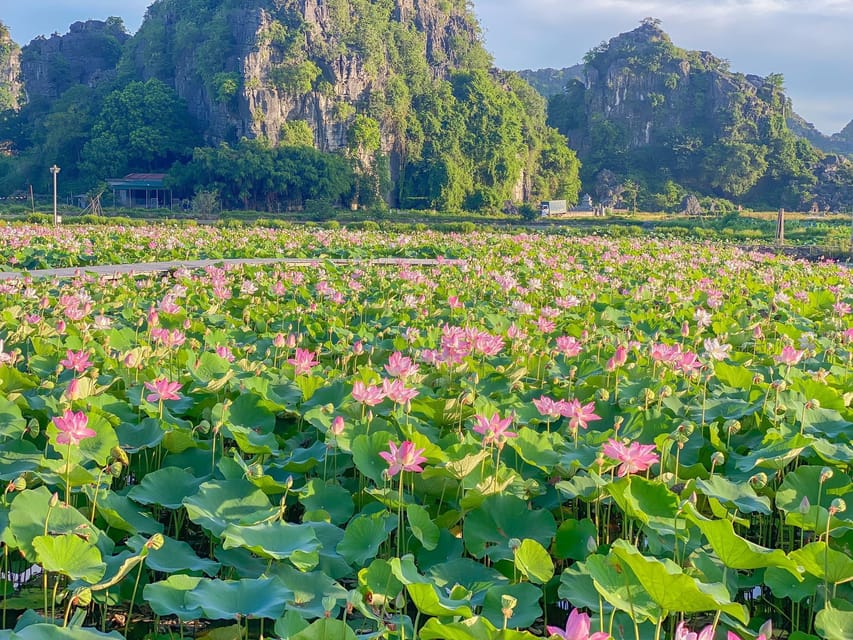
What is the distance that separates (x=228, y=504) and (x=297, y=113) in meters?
50.0

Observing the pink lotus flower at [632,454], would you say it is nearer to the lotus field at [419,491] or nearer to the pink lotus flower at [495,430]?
the lotus field at [419,491]

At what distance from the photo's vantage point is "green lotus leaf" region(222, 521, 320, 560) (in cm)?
164

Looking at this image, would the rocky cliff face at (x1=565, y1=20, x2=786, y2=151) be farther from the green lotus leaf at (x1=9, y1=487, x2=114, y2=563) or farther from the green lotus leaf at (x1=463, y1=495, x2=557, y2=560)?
the green lotus leaf at (x1=9, y1=487, x2=114, y2=563)

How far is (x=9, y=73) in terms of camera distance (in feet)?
303

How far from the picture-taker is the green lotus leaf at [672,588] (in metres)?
1.26

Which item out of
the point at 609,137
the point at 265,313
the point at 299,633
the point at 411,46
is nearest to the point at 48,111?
the point at 411,46

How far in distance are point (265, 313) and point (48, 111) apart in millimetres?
68684

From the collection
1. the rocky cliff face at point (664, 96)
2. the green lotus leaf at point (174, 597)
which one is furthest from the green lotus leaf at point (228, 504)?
the rocky cliff face at point (664, 96)

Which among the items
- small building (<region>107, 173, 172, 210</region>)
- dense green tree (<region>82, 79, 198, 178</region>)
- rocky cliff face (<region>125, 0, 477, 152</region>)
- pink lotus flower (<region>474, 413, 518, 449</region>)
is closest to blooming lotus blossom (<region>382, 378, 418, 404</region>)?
→ pink lotus flower (<region>474, 413, 518, 449</region>)

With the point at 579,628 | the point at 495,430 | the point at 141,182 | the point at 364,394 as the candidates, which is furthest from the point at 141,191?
the point at 579,628

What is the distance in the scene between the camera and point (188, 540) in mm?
2262

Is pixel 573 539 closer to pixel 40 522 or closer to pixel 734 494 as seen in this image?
pixel 734 494

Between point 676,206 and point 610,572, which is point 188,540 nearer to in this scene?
point 610,572

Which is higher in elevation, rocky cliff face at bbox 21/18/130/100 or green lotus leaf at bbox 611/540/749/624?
rocky cliff face at bbox 21/18/130/100
